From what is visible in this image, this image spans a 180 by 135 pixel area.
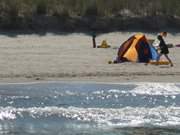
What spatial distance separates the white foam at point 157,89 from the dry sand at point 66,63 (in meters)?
0.87

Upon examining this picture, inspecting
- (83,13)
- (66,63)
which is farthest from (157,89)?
(83,13)

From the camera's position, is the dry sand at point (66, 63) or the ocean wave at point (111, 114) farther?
the dry sand at point (66, 63)

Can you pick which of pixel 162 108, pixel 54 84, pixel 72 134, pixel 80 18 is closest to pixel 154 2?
pixel 80 18

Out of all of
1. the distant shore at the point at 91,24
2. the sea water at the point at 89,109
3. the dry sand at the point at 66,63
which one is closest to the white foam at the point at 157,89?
the sea water at the point at 89,109

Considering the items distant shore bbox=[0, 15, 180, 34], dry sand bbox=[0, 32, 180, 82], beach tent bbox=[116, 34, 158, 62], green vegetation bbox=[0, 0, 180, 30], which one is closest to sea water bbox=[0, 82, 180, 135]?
dry sand bbox=[0, 32, 180, 82]

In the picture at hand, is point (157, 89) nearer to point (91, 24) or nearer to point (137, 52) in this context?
point (137, 52)

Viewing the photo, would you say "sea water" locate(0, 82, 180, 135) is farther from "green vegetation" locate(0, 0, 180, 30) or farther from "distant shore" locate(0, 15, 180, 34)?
"green vegetation" locate(0, 0, 180, 30)

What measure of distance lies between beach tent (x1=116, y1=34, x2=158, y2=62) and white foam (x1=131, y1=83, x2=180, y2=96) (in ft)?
12.8

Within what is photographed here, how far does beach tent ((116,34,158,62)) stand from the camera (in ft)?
76.0

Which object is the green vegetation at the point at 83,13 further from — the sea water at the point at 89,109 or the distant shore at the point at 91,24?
the sea water at the point at 89,109

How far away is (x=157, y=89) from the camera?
1858cm

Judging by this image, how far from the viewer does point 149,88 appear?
1869 centimetres

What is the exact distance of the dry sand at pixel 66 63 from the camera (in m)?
20.3

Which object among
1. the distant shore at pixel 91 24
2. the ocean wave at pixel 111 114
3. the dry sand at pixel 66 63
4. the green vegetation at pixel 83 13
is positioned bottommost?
the ocean wave at pixel 111 114
